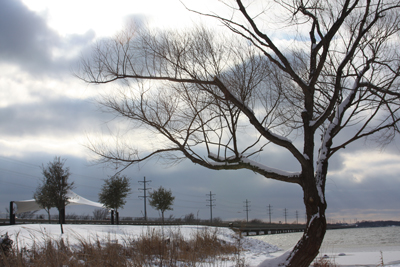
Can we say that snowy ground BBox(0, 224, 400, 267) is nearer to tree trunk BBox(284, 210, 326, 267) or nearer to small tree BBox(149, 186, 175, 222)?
tree trunk BBox(284, 210, 326, 267)

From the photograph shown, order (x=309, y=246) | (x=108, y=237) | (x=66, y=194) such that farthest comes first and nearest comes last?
(x=66, y=194) < (x=108, y=237) < (x=309, y=246)

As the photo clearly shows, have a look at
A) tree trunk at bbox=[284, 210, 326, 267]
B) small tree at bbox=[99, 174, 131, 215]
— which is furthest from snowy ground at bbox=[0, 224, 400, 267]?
small tree at bbox=[99, 174, 131, 215]

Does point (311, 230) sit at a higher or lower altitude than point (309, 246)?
higher

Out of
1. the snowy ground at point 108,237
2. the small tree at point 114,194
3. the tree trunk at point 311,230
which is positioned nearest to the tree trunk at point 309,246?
the tree trunk at point 311,230

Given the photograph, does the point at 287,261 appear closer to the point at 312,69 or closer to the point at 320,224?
the point at 320,224

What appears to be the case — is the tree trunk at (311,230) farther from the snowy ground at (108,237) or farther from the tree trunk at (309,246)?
the snowy ground at (108,237)

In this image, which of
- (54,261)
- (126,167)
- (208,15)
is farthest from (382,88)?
(54,261)

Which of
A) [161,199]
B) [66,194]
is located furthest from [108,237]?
[161,199]

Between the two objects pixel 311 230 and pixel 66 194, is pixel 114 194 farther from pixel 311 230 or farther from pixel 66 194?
pixel 311 230

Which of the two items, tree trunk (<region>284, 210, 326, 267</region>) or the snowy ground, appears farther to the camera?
the snowy ground

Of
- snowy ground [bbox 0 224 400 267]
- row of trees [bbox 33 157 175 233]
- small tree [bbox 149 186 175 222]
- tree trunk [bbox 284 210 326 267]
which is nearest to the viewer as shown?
tree trunk [bbox 284 210 326 267]

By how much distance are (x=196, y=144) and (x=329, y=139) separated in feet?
8.63

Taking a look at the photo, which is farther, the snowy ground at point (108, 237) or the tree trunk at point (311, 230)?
the snowy ground at point (108, 237)

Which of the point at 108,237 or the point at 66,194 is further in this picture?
the point at 66,194
